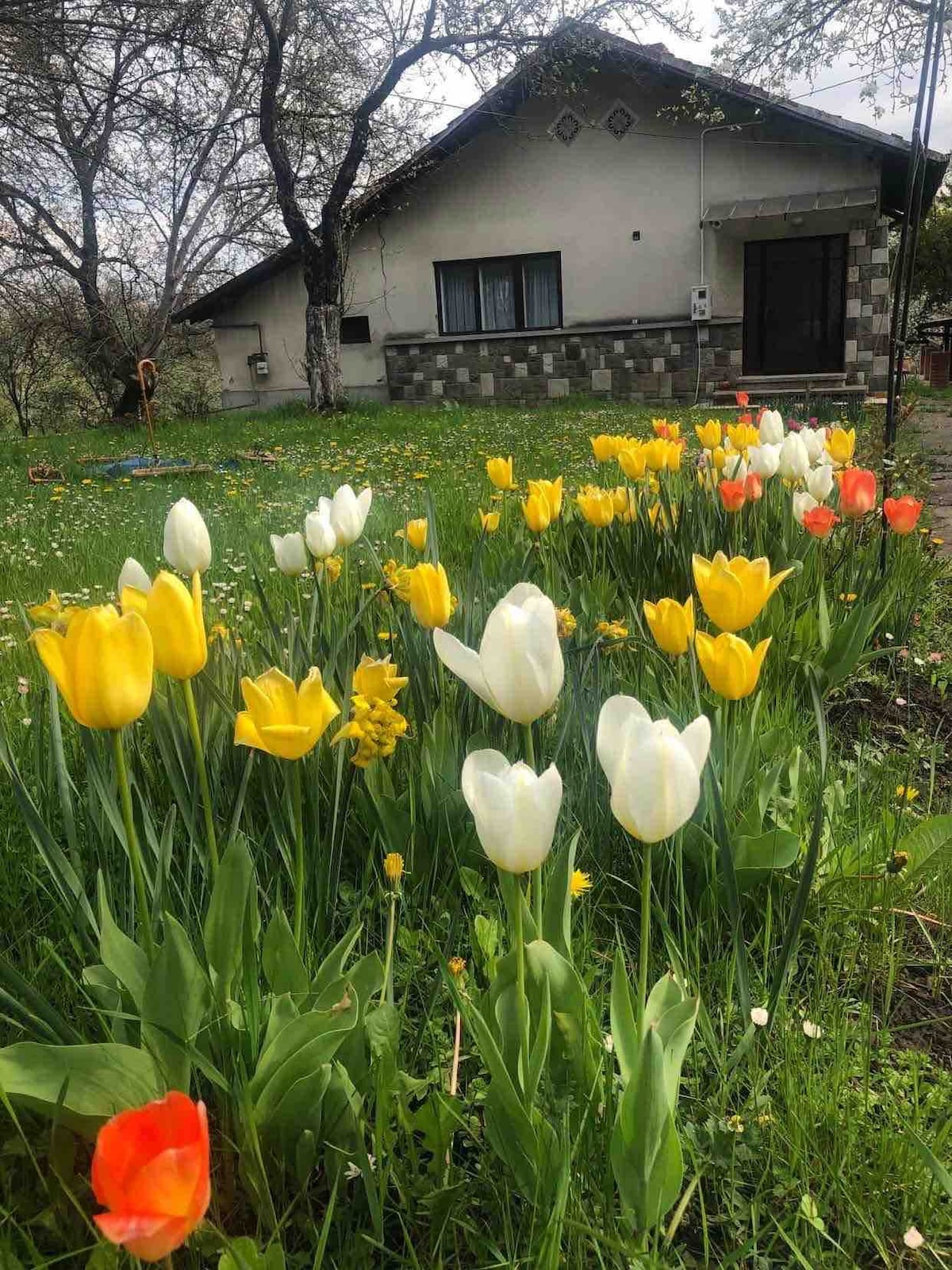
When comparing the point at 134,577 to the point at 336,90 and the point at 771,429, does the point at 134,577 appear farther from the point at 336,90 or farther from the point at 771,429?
the point at 336,90

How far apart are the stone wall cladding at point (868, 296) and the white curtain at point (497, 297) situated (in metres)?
5.46

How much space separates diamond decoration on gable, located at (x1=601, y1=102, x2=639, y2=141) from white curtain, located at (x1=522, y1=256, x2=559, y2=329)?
2.11 metres

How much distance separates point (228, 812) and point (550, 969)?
0.66 metres

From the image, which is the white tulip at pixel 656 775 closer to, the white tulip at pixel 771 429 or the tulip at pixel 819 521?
the tulip at pixel 819 521

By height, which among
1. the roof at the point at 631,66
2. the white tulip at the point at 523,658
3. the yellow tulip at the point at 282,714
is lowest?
the yellow tulip at the point at 282,714

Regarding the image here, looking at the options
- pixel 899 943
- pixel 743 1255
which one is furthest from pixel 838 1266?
pixel 899 943

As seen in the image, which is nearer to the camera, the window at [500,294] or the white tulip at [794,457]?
the white tulip at [794,457]

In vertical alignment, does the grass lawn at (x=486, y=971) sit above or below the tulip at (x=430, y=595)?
below

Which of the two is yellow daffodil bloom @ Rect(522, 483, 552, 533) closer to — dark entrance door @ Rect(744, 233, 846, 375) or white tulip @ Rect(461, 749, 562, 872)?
white tulip @ Rect(461, 749, 562, 872)

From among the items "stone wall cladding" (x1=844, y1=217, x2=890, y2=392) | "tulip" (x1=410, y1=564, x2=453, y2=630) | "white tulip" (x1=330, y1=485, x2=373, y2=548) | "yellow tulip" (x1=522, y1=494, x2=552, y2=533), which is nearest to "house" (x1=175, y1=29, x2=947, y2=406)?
"stone wall cladding" (x1=844, y1=217, x2=890, y2=392)

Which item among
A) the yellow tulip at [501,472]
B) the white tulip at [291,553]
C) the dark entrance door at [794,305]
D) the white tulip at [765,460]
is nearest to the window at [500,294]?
the dark entrance door at [794,305]

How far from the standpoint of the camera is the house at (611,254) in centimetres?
1346

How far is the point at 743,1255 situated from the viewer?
849 millimetres

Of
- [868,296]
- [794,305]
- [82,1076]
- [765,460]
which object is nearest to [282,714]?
[82,1076]
